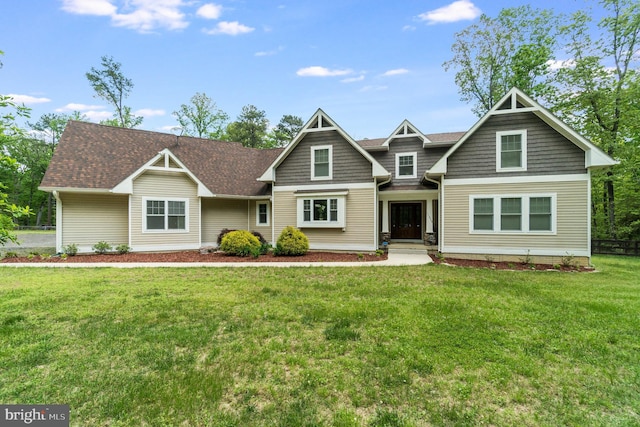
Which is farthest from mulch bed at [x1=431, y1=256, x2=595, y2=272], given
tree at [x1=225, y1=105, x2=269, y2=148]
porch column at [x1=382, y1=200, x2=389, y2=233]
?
tree at [x1=225, y1=105, x2=269, y2=148]

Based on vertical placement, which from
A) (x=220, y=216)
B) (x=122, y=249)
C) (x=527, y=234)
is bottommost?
(x=122, y=249)

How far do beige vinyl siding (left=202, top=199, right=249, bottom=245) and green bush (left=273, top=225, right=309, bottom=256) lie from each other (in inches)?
187

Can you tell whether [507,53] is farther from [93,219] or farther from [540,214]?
[93,219]

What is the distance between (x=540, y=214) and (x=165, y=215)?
16.0 metres

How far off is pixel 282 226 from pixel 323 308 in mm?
9459

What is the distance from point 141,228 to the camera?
1329 centimetres

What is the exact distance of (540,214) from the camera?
11234 mm

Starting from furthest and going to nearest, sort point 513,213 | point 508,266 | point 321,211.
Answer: point 321,211, point 513,213, point 508,266

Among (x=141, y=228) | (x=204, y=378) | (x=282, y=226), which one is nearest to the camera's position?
(x=204, y=378)

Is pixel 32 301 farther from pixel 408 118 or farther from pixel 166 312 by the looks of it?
pixel 408 118

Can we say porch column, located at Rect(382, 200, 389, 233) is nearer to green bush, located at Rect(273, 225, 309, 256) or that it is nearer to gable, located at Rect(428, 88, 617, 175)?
gable, located at Rect(428, 88, 617, 175)

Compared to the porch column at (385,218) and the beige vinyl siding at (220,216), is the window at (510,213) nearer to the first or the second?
the porch column at (385,218)

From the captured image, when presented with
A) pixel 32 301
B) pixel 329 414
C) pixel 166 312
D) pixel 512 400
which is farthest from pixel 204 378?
pixel 32 301

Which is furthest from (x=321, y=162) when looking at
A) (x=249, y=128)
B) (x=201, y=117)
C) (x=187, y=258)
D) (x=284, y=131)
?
(x=201, y=117)
